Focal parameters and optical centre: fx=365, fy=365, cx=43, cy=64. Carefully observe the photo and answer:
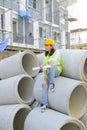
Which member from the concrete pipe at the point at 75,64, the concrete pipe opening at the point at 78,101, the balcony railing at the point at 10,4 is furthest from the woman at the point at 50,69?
the balcony railing at the point at 10,4

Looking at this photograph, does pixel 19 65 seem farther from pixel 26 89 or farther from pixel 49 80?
pixel 49 80

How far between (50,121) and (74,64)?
115 cm

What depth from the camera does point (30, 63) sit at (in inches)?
304

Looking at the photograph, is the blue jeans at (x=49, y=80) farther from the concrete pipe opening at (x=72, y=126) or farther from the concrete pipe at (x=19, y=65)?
the concrete pipe at (x=19, y=65)

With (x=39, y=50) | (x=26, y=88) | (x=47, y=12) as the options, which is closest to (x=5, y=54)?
(x=39, y=50)

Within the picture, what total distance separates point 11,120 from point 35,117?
0.50 m

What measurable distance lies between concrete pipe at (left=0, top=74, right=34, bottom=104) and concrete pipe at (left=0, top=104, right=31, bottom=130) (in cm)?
16

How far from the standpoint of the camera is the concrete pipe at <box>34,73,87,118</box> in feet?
19.6

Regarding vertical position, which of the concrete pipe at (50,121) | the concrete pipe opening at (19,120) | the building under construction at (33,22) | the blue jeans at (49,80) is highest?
the building under construction at (33,22)

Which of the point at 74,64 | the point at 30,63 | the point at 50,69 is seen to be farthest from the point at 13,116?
the point at 30,63

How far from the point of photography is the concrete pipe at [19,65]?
23.8 feet

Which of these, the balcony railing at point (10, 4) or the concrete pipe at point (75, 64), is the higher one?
the balcony railing at point (10, 4)

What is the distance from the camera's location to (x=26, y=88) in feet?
24.6

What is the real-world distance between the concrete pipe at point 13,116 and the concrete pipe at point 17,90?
0.52 feet
